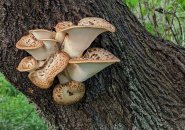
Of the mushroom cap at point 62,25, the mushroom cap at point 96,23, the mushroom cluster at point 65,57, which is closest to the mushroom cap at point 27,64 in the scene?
the mushroom cluster at point 65,57

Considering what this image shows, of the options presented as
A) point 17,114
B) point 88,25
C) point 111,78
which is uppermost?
point 88,25

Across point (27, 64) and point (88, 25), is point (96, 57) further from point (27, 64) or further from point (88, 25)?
point (27, 64)

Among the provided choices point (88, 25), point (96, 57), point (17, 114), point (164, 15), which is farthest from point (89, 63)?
point (17, 114)

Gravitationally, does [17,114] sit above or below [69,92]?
below

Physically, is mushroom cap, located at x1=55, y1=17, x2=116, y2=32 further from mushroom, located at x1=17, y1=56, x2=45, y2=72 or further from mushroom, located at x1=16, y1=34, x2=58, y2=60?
mushroom, located at x1=17, y1=56, x2=45, y2=72

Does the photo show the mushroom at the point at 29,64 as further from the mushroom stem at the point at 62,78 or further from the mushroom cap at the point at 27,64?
the mushroom stem at the point at 62,78

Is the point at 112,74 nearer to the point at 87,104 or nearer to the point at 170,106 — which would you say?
the point at 87,104

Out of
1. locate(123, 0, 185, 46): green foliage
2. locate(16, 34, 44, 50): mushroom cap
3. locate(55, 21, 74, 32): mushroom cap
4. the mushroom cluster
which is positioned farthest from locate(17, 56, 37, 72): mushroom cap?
locate(123, 0, 185, 46): green foliage
